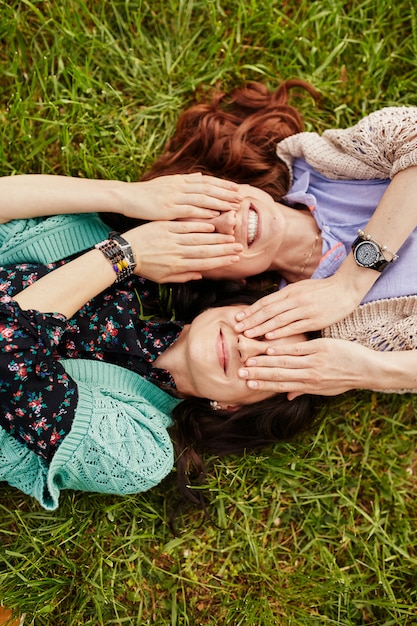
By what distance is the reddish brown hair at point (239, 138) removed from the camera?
3.44m

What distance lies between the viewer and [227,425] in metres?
3.36

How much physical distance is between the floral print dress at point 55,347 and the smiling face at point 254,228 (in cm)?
54

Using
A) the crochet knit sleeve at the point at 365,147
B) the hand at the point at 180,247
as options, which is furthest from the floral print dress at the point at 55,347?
the crochet knit sleeve at the point at 365,147

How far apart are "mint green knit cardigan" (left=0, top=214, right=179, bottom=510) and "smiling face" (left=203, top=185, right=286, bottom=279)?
0.80 metres

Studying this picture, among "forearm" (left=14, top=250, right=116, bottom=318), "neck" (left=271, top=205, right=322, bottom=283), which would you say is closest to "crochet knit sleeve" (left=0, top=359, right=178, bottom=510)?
"forearm" (left=14, top=250, right=116, bottom=318)

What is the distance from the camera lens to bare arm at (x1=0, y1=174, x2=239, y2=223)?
3062mm

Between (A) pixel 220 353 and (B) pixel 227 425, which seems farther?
(B) pixel 227 425

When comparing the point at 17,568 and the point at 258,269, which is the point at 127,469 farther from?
the point at 258,269

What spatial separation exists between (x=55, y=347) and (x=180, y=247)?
83cm

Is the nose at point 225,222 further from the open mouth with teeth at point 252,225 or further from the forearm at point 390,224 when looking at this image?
the forearm at point 390,224

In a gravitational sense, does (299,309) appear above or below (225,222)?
below

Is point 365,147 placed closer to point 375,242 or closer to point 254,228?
point 375,242

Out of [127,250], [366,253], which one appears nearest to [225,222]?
[127,250]

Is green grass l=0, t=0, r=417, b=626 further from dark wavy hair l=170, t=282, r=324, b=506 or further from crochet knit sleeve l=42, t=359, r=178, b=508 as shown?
crochet knit sleeve l=42, t=359, r=178, b=508
